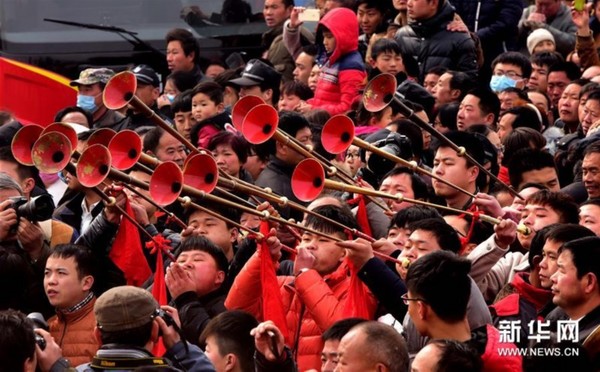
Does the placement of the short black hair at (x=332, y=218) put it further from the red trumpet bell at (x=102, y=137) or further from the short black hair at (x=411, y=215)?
the red trumpet bell at (x=102, y=137)

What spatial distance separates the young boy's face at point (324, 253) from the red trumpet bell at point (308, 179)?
0.23m

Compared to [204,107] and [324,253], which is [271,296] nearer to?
[324,253]

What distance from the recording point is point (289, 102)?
13820mm

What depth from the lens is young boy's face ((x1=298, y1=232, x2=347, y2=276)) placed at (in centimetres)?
927

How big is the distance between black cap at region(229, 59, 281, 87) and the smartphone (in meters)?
1.22

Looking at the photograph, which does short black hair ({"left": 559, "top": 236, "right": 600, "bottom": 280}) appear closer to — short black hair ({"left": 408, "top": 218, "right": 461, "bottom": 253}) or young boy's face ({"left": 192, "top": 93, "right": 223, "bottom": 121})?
short black hair ({"left": 408, "top": 218, "right": 461, "bottom": 253})

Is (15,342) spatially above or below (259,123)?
below

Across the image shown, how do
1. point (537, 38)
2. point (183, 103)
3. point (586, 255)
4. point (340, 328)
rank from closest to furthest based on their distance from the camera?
1. point (340, 328)
2. point (586, 255)
3. point (183, 103)
4. point (537, 38)

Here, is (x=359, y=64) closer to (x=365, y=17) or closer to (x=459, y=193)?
(x=365, y=17)

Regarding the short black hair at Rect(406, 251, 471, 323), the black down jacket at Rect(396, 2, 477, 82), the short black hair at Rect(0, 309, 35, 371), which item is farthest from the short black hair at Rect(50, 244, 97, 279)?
the black down jacket at Rect(396, 2, 477, 82)

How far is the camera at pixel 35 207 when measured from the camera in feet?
32.0

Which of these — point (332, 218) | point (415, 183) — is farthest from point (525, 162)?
point (332, 218)

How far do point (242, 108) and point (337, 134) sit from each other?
57 cm

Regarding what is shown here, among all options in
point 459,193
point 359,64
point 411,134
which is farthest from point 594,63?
point 459,193
